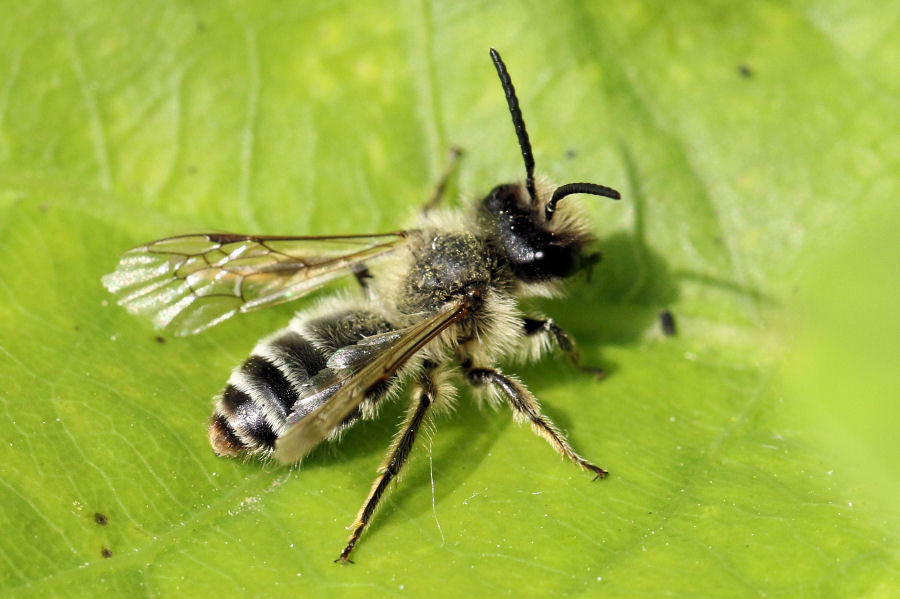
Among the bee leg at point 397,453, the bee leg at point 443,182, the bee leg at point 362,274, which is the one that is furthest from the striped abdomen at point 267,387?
the bee leg at point 443,182

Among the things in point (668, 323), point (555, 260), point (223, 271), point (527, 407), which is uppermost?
point (223, 271)

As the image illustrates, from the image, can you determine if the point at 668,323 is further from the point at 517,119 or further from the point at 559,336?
the point at 517,119

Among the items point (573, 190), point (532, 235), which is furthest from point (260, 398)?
point (573, 190)

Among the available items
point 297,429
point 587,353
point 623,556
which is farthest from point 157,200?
point 623,556

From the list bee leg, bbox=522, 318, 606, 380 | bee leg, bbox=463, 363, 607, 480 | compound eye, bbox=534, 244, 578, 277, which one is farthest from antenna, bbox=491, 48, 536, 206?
bee leg, bbox=463, 363, 607, 480

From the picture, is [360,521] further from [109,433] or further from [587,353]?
[587,353]

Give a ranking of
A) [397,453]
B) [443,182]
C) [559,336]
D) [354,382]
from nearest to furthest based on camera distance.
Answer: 1. [354,382]
2. [397,453]
3. [559,336]
4. [443,182]

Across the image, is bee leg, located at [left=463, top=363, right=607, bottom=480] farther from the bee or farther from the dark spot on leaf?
the dark spot on leaf
